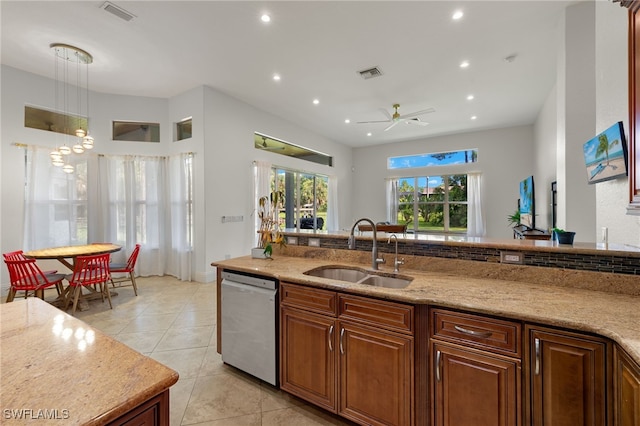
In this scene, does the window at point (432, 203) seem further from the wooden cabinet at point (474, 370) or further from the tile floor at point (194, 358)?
the wooden cabinet at point (474, 370)

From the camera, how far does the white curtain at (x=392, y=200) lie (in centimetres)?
862

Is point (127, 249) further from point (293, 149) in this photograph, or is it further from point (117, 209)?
point (293, 149)

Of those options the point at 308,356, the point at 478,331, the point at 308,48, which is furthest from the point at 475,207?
the point at 308,356

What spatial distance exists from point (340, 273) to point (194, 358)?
1576 millimetres

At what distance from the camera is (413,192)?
8.47 meters

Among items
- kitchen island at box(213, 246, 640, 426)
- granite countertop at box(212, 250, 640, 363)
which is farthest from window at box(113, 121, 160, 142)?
kitchen island at box(213, 246, 640, 426)

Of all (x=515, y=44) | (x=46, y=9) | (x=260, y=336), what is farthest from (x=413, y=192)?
(x=46, y=9)

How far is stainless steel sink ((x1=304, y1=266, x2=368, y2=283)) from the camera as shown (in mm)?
2184

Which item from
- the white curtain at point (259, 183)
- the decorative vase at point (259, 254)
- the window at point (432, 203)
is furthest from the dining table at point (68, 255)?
the window at point (432, 203)

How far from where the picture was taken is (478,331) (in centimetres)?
132

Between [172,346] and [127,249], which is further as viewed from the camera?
[127,249]

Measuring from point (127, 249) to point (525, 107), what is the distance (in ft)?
27.6

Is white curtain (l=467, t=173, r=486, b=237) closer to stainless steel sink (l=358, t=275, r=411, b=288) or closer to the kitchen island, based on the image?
the kitchen island

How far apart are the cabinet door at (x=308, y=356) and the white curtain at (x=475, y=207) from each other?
703cm
